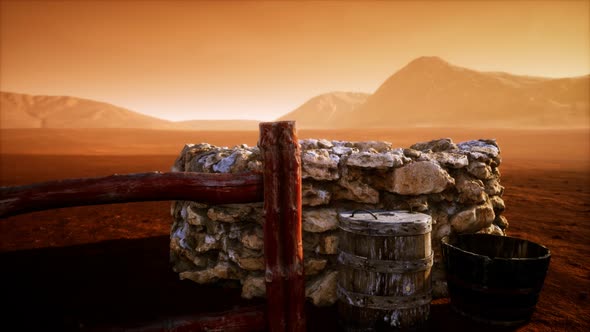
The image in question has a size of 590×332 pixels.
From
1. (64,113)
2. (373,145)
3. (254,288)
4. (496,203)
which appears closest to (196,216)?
(254,288)

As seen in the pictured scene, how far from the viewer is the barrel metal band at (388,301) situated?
9.05 ft

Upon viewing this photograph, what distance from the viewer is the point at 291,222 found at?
2469mm

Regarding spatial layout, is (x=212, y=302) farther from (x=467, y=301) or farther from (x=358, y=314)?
(x=467, y=301)

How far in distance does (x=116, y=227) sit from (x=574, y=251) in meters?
8.27

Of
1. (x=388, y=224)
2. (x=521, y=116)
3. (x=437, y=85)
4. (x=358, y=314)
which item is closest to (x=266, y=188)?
(x=388, y=224)

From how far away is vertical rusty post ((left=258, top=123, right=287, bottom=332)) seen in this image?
2402 mm

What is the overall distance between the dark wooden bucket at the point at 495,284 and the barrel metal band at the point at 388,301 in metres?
0.57

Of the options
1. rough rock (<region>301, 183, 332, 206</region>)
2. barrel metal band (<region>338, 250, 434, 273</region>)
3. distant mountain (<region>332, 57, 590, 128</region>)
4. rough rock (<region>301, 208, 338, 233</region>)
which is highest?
distant mountain (<region>332, 57, 590, 128</region>)

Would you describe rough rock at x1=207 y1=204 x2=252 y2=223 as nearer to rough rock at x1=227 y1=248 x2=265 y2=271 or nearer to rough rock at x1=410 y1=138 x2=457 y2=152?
rough rock at x1=227 y1=248 x2=265 y2=271

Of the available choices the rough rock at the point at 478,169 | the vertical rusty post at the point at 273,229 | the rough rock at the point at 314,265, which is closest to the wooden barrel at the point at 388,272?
the vertical rusty post at the point at 273,229

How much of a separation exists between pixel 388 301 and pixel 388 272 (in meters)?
0.25

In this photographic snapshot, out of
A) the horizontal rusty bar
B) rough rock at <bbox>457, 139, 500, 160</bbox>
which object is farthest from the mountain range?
the horizontal rusty bar

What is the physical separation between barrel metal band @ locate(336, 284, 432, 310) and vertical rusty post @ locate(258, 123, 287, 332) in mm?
718

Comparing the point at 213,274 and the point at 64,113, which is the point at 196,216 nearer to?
the point at 213,274
